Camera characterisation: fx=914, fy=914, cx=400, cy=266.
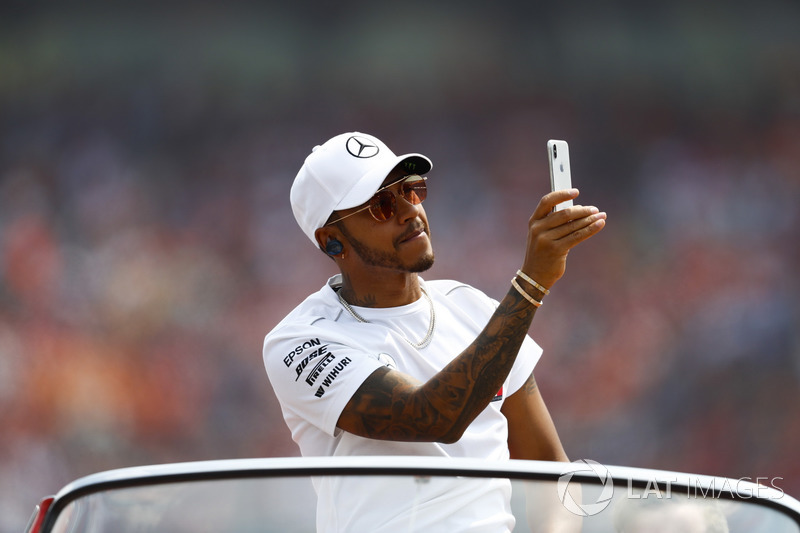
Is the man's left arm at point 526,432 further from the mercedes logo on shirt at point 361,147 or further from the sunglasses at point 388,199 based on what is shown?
the mercedes logo on shirt at point 361,147

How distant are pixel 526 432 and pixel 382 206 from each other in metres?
0.68

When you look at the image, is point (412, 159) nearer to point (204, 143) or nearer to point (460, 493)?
point (460, 493)

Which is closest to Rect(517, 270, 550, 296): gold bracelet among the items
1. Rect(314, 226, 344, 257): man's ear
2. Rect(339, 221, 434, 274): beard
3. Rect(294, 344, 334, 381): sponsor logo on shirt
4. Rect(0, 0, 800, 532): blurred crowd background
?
Rect(339, 221, 434, 274): beard

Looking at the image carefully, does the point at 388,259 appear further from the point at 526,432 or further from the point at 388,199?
the point at 526,432

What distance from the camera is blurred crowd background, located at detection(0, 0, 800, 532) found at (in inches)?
246

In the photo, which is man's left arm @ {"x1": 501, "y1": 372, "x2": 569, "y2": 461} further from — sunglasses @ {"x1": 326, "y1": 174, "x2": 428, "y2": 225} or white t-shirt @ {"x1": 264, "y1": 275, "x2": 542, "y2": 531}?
sunglasses @ {"x1": 326, "y1": 174, "x2": 428, "y2": 225}

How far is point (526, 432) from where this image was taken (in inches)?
91.5

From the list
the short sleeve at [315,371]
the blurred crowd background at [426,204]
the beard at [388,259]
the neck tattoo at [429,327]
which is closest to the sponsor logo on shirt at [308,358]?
the short sleeve at [315,371]

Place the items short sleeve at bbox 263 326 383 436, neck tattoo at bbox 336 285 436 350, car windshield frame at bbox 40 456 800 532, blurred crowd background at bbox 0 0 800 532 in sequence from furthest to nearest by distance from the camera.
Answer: blurred crowd background at bbox 0 0 800 532, neck tattoo at bbox 336 285 436 350, short sleeve at bbox 263 326 383 436, car windshield frame at bbox 40 456 800 532

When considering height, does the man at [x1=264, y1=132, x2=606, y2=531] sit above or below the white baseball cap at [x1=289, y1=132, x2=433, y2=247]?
below

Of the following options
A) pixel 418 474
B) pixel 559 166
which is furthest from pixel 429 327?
pixel 418 474

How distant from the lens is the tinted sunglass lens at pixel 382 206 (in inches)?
88.7

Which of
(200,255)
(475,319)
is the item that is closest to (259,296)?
(200,255)

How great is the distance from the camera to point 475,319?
7.64 ft
